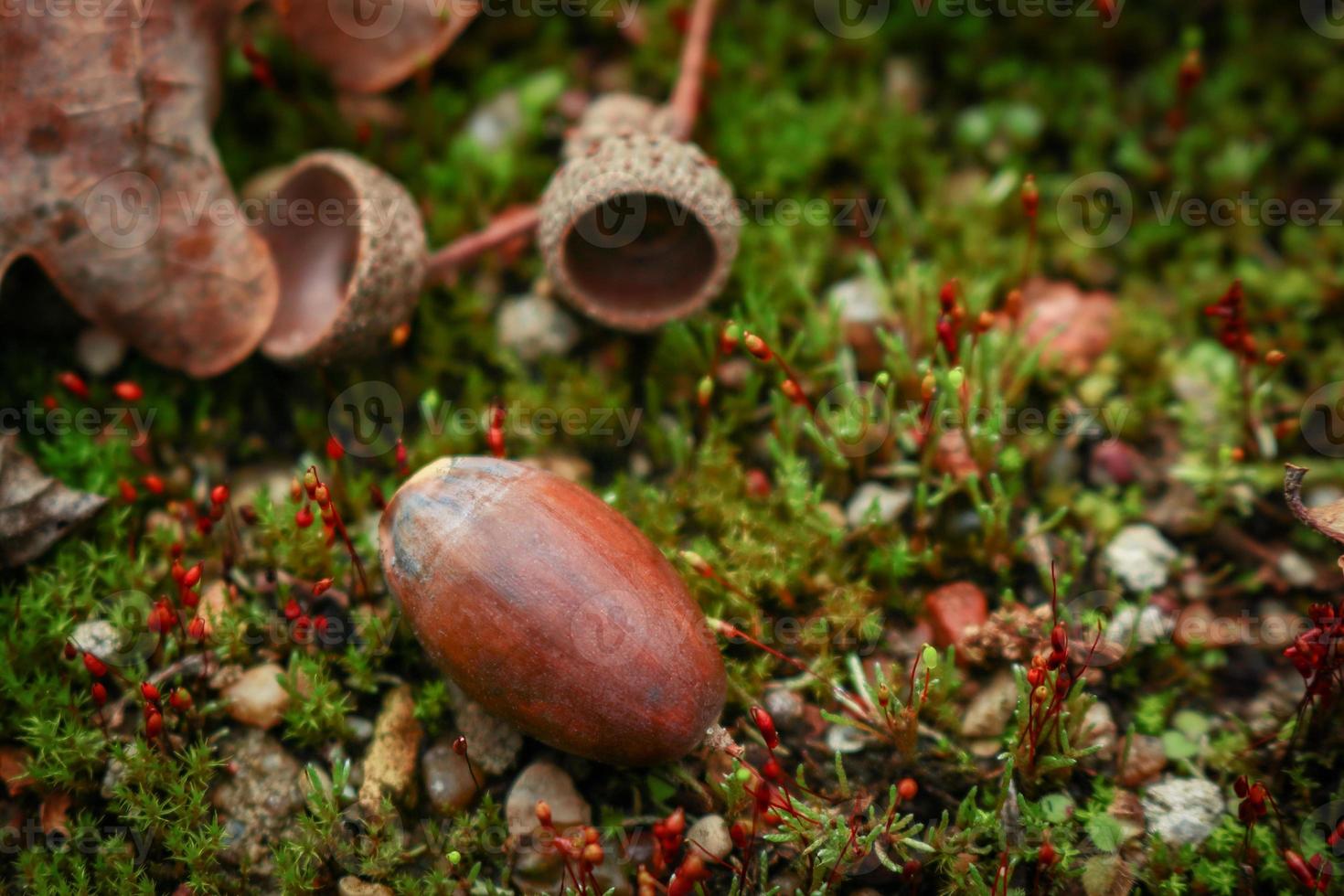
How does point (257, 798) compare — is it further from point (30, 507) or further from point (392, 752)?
point (30, 507)

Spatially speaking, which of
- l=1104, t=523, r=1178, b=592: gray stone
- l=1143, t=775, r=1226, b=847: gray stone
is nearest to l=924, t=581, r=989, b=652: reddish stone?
l=1104, t=523, r=1178, b=592: gray stone

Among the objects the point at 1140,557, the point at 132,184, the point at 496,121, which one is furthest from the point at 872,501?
the point at 132,184

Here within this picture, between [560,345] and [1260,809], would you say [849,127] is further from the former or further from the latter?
[1260,809]

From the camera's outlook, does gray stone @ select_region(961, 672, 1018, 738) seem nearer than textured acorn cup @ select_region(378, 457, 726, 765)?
No

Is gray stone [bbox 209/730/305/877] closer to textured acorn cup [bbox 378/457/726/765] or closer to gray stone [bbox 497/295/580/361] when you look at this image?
textured acorn cup [bbox 378/457/726/765]

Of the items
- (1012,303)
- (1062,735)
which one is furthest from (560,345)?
(1062,735)

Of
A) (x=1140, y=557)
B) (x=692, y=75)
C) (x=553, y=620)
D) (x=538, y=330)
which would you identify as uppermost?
(x=692, y=75)
